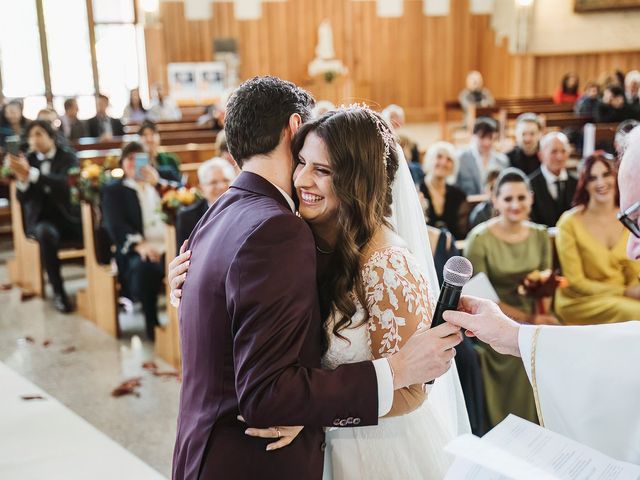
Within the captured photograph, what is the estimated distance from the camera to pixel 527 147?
22.2 ft

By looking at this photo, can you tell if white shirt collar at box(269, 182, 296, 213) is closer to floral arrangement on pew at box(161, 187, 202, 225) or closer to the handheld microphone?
the handheld microphone

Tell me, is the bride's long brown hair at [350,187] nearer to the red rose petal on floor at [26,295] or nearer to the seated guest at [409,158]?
the seated guest at [409,158]

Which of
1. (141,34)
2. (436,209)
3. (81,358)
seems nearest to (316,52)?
(141,34)

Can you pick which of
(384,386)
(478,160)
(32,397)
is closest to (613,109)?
(478,160)

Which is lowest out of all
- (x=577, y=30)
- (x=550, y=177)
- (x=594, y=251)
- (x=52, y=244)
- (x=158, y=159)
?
(x=52, y=244)

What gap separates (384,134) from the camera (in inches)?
69.0

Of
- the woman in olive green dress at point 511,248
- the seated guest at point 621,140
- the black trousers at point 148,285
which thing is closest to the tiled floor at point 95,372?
the black trousers at point 148,285

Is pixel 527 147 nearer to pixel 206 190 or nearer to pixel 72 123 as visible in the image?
pixel 206 190

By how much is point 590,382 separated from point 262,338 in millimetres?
727

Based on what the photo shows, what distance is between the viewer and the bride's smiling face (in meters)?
1.65

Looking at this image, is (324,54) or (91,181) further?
(324,54)

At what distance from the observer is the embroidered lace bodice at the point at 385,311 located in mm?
1664

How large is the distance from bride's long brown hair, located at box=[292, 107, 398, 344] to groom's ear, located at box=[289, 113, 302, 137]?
0.02 metres

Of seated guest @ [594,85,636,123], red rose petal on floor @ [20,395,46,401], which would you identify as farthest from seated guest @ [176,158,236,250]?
seated guest @ [594,85,636,123]
